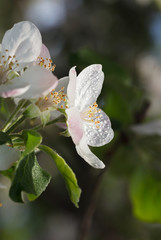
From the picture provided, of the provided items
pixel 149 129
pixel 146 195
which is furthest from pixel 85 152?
pixel 146 195

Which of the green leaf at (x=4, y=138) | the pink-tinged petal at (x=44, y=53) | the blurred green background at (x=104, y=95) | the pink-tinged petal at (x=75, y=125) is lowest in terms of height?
the blurred green background at (x=104, y=95)

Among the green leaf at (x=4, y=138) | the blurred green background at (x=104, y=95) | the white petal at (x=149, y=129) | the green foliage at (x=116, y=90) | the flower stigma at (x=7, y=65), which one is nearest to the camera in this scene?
the green leaf at (x=4, y=138)

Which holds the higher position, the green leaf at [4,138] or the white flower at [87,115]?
the green leaf at [4,138]

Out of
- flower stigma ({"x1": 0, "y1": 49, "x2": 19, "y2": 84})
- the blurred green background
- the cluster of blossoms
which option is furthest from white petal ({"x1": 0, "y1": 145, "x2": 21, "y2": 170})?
the blurred green background

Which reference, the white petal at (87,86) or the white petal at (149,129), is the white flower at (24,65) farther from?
the white petal at (149,129)

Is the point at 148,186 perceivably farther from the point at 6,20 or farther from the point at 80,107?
the point at 6,20

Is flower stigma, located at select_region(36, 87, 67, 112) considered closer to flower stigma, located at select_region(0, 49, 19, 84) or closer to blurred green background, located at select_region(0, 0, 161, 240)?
flower stigma, located at select_region(0, 49, 19, 84)

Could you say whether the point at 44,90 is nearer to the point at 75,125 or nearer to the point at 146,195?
the point at 75,125

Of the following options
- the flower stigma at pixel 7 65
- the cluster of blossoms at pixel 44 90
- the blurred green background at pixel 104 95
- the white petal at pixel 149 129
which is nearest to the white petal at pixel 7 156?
the cluster of blossoms at pixel 44 90

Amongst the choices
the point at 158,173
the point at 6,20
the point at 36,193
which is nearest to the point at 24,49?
the point at 36,193
